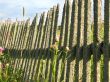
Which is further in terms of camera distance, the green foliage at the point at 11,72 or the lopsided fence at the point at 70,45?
the green foliage at the point at 11,72

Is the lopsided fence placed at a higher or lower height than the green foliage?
higher

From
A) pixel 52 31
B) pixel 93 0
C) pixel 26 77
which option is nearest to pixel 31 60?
pixel 26 77

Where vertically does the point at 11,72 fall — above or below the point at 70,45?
below

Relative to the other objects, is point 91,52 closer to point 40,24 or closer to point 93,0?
point 93,0

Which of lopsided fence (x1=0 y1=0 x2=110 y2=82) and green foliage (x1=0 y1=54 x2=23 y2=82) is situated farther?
green foliage (x1=0 y1=54 x2=23 y2=82)

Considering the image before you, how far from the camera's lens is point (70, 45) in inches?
220

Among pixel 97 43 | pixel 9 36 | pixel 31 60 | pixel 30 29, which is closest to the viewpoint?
pixel 97 43

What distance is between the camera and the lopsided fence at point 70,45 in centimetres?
468

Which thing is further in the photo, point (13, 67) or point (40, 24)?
point (13, 67)

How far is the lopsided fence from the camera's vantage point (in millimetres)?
4680

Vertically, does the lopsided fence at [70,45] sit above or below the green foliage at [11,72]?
above

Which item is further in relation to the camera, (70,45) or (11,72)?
(11,72)

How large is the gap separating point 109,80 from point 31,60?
3.80 meters

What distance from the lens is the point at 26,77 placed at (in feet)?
26.8
